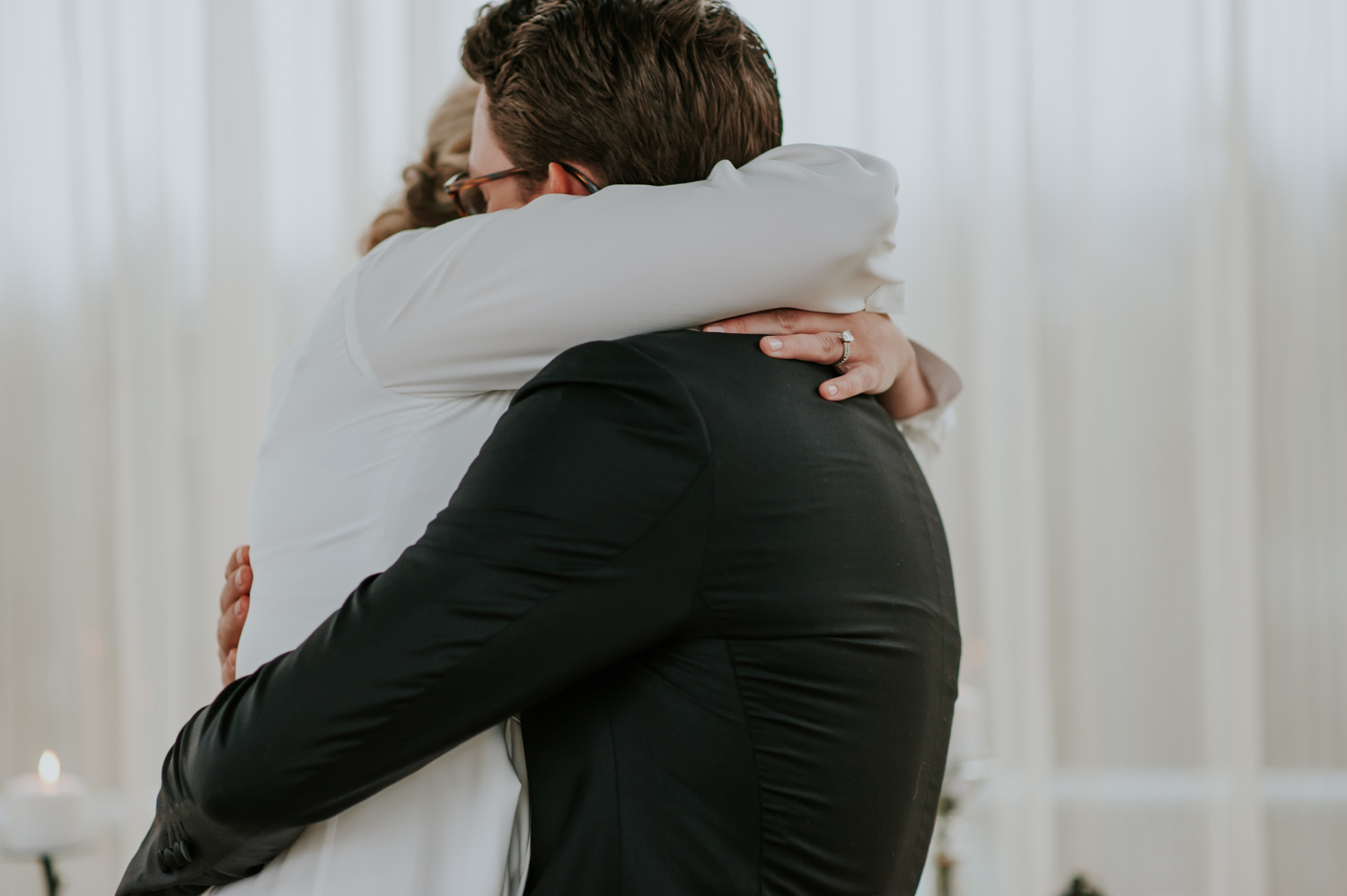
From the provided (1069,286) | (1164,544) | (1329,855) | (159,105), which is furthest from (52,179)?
(1329,855)

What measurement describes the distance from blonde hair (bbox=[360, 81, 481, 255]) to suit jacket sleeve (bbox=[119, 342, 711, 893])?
653 millimetres

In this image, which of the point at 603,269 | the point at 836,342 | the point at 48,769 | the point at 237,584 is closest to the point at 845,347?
the point at 836,342

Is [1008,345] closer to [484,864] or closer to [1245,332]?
[1245,332]

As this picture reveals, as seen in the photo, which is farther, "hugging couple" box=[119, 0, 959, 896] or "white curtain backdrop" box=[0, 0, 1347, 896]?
"white curtain backdrop" box=[0, 0, 1347, 896]

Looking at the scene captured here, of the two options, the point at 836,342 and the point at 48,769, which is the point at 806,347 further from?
the point at 48,769

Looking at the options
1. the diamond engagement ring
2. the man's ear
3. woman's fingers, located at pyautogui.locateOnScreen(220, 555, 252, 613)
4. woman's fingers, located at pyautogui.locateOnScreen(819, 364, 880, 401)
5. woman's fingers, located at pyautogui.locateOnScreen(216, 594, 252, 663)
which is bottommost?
woman's fingers, located at pyautogui.locateOnScreen(216, 594, 252, 663)

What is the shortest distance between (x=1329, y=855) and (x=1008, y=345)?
1133 mm

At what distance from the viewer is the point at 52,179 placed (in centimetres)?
205

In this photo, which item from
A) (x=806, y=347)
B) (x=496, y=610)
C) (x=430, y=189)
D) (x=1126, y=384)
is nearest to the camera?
(x=496, y=610)

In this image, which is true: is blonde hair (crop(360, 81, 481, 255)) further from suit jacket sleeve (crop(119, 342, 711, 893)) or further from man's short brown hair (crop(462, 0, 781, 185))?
suit jacket sleeve (crop(119, 342, 711, 893))

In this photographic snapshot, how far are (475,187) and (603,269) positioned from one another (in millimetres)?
254

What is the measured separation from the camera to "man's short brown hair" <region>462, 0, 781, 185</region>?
751 millimetres

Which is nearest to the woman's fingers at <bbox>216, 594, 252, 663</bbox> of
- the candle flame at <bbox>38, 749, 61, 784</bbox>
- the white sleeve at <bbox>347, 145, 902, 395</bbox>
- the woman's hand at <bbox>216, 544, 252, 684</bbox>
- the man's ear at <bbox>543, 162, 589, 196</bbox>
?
the woman's hand at <bbox>216, 544, 252, 684</bbox>

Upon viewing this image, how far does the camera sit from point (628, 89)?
0.75 meters
